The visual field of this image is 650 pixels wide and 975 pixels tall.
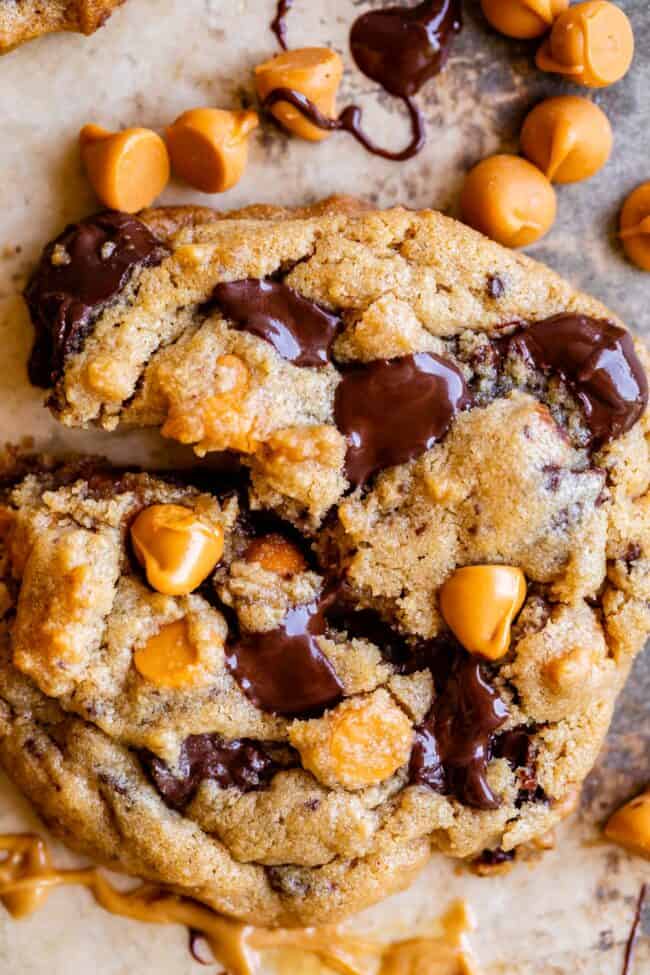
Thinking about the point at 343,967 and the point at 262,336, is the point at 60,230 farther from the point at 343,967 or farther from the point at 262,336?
the point at 343,967

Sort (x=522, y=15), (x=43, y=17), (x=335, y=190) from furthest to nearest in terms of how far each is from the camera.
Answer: (x=335, y=190), (x=522, y=15), (x=43, y=17)

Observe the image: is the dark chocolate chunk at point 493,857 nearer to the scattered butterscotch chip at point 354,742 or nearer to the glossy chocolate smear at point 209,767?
the scattered butterscotch chip at point 354,742

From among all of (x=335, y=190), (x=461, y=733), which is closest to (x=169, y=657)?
(x=461, y=733)

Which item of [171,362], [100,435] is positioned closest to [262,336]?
[171,362]

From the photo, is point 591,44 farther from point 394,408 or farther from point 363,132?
point 394,408

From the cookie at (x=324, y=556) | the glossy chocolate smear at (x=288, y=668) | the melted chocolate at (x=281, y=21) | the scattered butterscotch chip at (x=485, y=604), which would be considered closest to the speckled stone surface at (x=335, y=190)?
the melted chocolate at (x=281, y=21)
